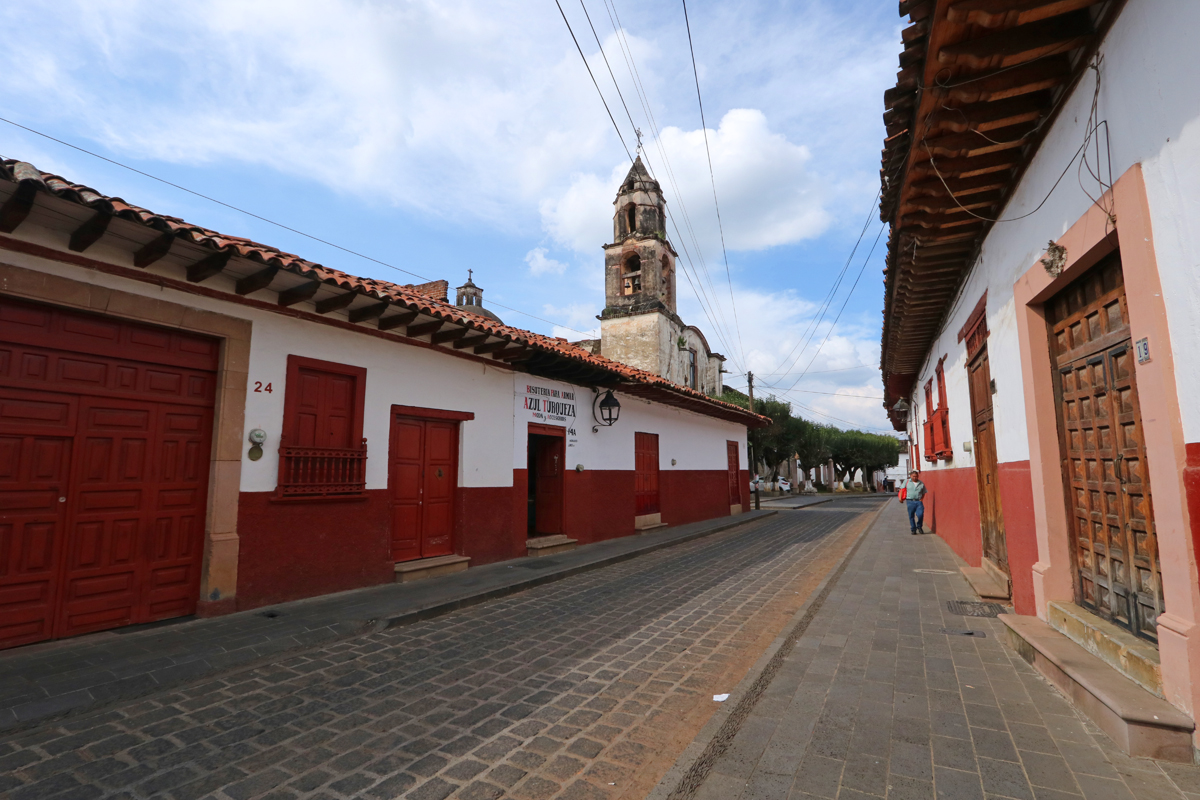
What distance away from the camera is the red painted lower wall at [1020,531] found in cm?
470

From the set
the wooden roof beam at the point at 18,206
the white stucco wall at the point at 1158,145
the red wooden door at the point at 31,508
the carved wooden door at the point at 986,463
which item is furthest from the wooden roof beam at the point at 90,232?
the carved wooden door at the point at 986,463

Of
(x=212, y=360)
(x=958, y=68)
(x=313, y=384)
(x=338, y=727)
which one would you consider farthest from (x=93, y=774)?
(x=958, y=68)

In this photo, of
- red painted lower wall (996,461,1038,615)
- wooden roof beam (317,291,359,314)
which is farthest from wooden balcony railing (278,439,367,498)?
red painted lower wall (996,461,1038,615)

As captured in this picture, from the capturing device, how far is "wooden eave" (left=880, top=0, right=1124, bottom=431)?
306 cm

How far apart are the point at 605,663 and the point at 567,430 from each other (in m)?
6.75

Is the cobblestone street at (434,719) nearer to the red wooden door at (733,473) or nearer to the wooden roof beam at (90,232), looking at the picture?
the wooden roof beam at (90,232)

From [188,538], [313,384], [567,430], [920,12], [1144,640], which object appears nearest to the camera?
[920,12]

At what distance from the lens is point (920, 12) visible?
10.0 feet

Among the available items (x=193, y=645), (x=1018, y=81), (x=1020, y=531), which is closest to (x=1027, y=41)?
(x=1018, y=81)

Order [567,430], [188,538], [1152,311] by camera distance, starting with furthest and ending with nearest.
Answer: [567,430] < [188,538] < [1152,311]

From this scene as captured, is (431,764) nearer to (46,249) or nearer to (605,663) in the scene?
(605,663)

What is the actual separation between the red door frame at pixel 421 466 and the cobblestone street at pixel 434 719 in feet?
6.92

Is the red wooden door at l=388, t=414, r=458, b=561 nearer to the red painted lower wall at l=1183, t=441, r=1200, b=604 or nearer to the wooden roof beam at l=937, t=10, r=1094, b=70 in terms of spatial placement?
the wooden roof beam at l=937, t=10, r=1094, b=70

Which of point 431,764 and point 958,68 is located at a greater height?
point 958,68
